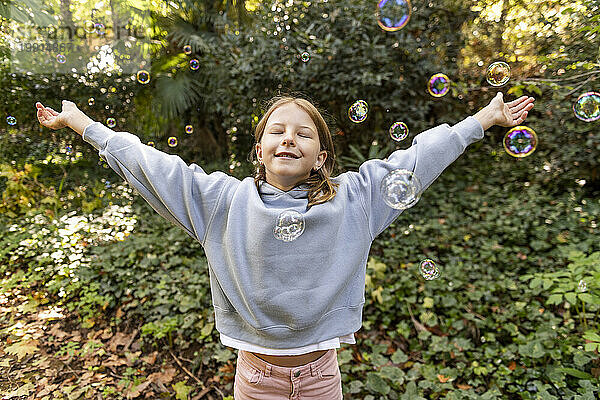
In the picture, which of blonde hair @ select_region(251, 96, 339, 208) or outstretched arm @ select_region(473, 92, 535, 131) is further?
outstretched arm @ select_region(473, 92, 535, 131)

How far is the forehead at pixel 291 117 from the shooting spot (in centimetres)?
145

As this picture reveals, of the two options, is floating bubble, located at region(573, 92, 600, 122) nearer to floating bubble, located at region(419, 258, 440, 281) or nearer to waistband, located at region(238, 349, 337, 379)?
floating bubble, located at region(419, 258, 440, 281)

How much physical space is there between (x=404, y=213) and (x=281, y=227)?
4.05 meters

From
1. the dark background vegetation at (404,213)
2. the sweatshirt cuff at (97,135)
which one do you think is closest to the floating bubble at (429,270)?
the dark background vegetation at (404,213)

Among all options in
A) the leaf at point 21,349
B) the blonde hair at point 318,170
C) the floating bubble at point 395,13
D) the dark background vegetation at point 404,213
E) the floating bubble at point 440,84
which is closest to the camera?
the blonde hair at point 318,170

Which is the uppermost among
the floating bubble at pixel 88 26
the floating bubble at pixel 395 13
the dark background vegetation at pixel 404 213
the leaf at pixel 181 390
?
the floating bubble at pixel 88 26

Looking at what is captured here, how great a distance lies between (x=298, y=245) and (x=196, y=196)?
384 millimetres

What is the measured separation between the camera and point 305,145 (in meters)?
1.42

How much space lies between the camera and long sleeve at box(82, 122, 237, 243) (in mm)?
1356

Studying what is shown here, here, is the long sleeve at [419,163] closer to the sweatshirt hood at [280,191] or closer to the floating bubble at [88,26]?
the sweatshirt hood at [280,191]

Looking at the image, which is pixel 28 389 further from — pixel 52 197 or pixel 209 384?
pixel 52 197

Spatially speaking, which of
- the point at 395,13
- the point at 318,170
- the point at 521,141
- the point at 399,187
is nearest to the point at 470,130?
the point at 399,187

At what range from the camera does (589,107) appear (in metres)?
2.51

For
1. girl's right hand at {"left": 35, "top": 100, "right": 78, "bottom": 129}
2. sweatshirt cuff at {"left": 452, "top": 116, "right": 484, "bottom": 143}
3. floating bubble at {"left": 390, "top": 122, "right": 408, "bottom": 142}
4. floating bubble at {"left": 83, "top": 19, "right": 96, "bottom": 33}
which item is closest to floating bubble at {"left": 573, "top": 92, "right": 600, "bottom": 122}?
floating bubble at {"left": 390, "top": 122, "right": 408, "bottom": 142}
